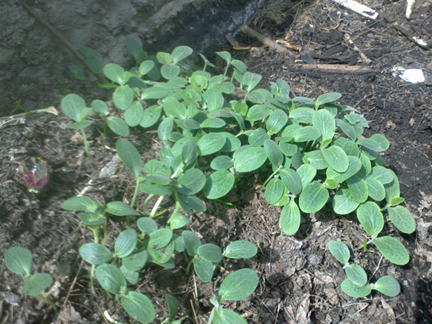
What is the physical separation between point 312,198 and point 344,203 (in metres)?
0.18

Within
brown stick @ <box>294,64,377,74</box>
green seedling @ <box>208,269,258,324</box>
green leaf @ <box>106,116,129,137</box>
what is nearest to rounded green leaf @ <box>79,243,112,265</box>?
green seedling @ <box>208,269,258,324</box>

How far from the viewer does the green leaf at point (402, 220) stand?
147 cm

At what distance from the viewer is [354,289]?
1.32 m

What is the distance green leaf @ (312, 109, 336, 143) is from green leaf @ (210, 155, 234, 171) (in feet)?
1.53

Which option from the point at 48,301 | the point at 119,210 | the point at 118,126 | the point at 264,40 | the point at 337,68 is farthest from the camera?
the point at 264,40

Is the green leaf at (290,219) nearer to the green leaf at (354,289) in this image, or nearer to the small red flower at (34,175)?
the green leaf at (354,289)

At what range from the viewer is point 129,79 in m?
1.68

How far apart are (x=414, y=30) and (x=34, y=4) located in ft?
9.91

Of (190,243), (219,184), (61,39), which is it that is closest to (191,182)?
(219,184)

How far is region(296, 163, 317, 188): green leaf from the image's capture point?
1.45 m

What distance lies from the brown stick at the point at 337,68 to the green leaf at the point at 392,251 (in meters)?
1.54

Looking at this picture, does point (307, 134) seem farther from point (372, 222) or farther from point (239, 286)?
point (239, 286)

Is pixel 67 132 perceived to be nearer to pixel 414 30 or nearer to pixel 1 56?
pixel 1 56

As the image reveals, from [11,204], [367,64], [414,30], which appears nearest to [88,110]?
[11,204]
